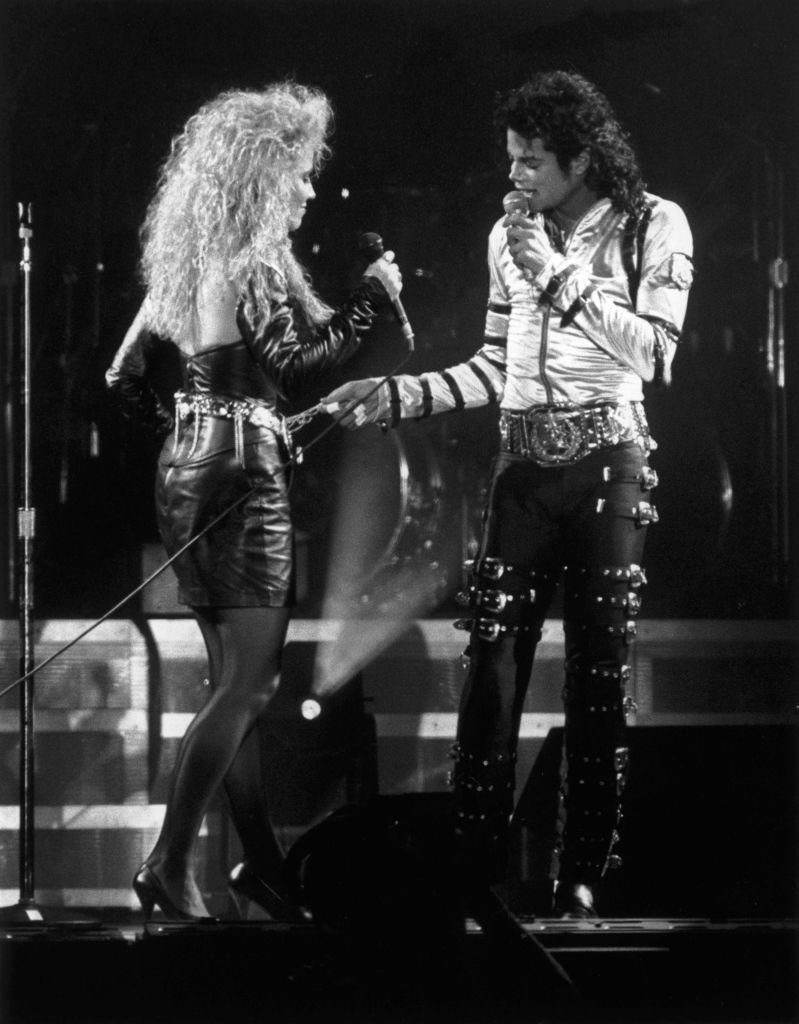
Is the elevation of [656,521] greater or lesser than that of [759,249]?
lesser

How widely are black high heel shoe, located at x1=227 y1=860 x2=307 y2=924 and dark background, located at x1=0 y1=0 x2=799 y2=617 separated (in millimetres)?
652

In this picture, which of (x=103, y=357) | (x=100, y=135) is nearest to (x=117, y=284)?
(x=103, y=357)

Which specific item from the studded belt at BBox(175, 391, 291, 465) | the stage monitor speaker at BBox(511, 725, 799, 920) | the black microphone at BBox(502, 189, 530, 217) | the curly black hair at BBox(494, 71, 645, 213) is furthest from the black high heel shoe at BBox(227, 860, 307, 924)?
the curly black hair at BBox(494, 71, 645, 213)

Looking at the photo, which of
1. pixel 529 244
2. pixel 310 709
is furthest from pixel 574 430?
pixel 310 709

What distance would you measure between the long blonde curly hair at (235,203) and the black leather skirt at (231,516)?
28 centimetres

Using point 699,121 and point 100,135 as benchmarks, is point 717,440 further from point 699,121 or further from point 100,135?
point 100,135

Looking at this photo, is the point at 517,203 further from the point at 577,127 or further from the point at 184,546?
the point at 184,546

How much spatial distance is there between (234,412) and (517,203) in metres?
0.86

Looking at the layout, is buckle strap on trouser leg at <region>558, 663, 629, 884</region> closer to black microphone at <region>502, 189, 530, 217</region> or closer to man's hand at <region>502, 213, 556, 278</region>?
man's hand at <region>502, 213, 556, 278</region>

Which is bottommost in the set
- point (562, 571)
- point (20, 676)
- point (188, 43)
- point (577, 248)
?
point (20, 676)

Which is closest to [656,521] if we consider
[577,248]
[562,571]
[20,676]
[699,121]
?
[562,571]

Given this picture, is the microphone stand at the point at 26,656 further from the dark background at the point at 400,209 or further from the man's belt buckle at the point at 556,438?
the man's belt buckle at the point at 556,438

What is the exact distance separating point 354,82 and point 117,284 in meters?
0.77

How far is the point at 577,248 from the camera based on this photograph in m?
3.05
